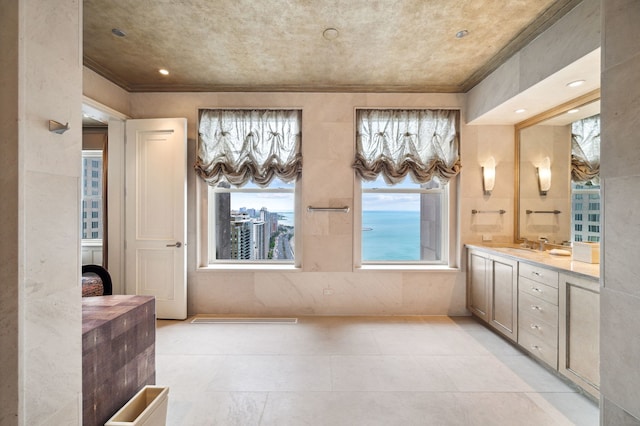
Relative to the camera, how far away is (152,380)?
169 centimetres

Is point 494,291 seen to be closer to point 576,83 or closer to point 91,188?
point 576,83

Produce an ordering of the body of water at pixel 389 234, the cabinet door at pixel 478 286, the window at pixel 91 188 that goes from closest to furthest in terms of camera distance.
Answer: the cabinet door at pixel 478 286
the body of water at pixel 389 234
the window at pixel 91 188

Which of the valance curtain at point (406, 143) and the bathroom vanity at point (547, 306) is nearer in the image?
the bathroom vanity at point (547, 306)

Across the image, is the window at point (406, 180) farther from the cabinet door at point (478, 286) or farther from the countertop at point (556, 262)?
the countertop at point (556, 262)

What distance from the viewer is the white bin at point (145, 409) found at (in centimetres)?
131

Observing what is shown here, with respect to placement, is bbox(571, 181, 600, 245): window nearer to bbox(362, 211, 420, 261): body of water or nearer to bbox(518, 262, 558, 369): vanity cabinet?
bbox(518, 262, 558, 369): vanity cabinet

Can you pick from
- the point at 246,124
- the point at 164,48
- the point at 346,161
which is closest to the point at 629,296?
the point at 346,161

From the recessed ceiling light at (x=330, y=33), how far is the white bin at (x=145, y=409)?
2.71 meters

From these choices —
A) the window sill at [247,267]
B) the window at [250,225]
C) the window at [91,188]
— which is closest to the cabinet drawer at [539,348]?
the window sill at [247,267]

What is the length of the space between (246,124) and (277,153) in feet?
1.66

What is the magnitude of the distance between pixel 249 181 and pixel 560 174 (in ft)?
10.6

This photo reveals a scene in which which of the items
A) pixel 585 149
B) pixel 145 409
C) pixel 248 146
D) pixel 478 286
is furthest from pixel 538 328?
pixel 248 146

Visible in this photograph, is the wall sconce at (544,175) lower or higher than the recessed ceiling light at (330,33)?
lower

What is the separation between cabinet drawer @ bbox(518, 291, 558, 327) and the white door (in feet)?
11.0
